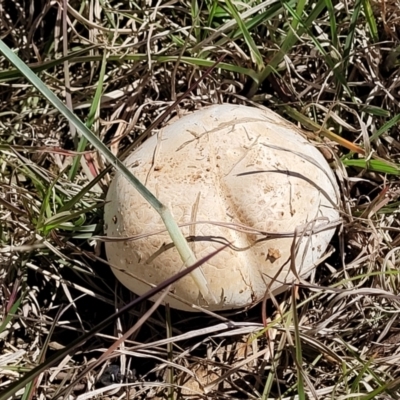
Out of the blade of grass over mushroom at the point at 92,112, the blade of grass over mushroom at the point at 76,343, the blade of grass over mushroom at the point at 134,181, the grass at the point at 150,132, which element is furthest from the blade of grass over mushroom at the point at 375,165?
the blade of grass over mushroom at the point at 76,343

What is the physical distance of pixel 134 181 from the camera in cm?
138

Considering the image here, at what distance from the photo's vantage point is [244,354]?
1.88 metres

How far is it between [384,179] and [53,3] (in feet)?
3.93

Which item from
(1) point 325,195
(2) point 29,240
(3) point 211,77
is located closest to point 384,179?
(1) point 325,195

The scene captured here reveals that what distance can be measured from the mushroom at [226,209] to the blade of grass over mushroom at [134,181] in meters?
0.02

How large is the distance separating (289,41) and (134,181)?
0.78m

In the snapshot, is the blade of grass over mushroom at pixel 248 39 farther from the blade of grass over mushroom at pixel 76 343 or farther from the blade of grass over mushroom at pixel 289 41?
the blade of grass over mushroom at pixel 76 343

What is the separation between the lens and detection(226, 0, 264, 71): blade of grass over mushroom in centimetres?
178

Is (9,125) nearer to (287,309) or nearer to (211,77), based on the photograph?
(211,77)

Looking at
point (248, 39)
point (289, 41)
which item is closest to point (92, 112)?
point (248, 39)

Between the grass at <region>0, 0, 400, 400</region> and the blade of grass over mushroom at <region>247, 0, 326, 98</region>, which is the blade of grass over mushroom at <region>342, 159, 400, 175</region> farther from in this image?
the blade of grass over mushroom at <region>247, 0, 326, 98</region>

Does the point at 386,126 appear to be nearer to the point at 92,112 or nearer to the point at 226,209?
the point at 226,209

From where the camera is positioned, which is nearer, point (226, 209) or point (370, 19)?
point (226, 209)

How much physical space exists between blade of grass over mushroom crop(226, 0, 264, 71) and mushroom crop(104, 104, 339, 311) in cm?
33
